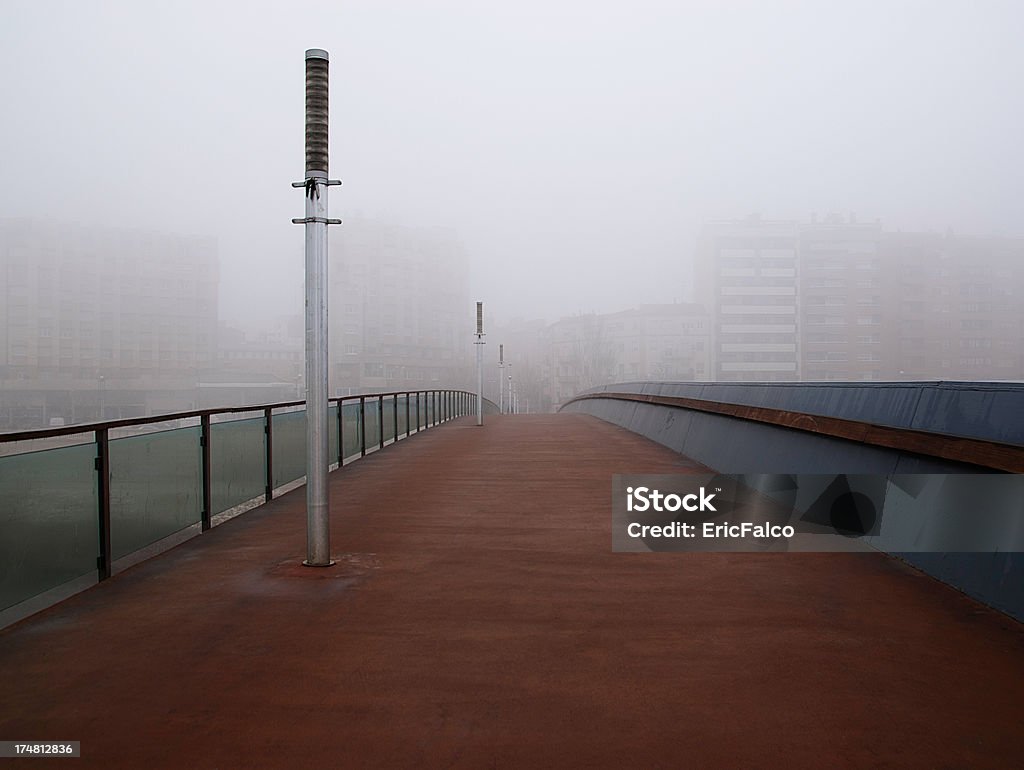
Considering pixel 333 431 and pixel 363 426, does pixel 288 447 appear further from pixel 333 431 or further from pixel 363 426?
pixel 363 426

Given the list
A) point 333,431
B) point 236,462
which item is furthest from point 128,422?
point 333,431

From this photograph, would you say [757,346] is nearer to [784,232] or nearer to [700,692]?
[784,232]

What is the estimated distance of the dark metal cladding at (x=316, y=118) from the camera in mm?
5414

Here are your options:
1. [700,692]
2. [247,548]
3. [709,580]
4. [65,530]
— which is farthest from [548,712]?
[247,548]

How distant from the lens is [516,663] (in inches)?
137

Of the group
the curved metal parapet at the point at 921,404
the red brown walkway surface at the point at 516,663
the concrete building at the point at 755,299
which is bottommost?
the red brown walkway surface at the point at 516,663

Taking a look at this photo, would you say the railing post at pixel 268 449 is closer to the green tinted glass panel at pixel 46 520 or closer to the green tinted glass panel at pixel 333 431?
the green tinted glass panel at pixel 333 431

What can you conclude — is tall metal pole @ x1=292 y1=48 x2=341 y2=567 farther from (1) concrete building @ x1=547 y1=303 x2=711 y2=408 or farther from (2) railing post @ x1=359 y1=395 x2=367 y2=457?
(1) concrete building @ x1=547 y1=303 x2=711 y2=408

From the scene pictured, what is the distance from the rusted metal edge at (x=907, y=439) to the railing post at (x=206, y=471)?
4.90 meters

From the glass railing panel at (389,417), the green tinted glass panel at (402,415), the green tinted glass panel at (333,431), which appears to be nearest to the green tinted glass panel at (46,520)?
the green tinted glass panel at (333,431)

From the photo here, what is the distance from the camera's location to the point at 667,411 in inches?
583

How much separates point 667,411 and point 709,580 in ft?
33.0

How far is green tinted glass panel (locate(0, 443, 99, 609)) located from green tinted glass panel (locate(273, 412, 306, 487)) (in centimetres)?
350

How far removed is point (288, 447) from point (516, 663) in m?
6.04
